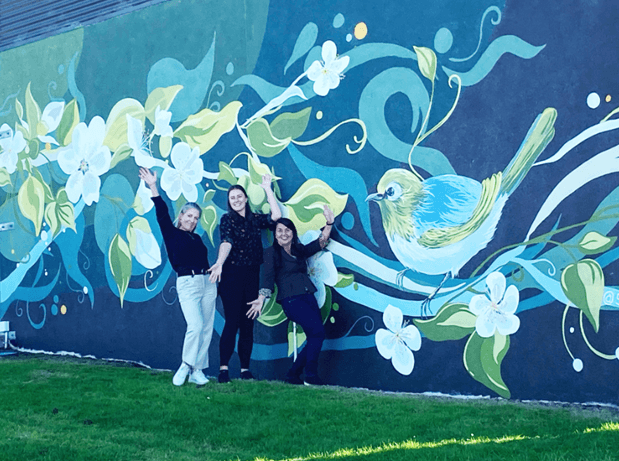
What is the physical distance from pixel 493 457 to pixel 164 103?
5.66 meters

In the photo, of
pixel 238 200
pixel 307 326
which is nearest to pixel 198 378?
pixel 307 326

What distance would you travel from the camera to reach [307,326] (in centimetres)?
739

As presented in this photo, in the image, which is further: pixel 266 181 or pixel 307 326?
pixel 266 181

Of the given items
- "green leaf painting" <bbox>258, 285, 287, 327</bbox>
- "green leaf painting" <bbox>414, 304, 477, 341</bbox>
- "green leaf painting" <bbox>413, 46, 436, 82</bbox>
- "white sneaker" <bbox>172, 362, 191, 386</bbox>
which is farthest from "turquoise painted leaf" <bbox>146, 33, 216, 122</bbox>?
"green leaf painting" <bbox>414, 304, 477, 341</bbox>

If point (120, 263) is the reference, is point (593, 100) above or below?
above

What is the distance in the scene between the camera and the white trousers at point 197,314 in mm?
7473

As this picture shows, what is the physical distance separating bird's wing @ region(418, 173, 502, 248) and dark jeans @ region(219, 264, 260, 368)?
1732 mm

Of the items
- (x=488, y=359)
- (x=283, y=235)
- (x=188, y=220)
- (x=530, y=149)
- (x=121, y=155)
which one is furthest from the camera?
(x=121, y=155)

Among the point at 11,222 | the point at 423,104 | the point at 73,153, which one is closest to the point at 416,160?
the point at 423,104

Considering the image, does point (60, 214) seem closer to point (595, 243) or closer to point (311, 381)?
point (311, 381)

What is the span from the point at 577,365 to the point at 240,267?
3.18m

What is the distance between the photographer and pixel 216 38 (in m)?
8.47

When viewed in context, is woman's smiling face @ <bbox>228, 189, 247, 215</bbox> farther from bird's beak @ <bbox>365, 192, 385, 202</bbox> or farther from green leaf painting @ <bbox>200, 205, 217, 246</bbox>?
bird's beak @ <bbox>365, 192, 385, 202</bbox>

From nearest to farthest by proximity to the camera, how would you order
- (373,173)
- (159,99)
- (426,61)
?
(426,61) → (373,173) → (159,99)
